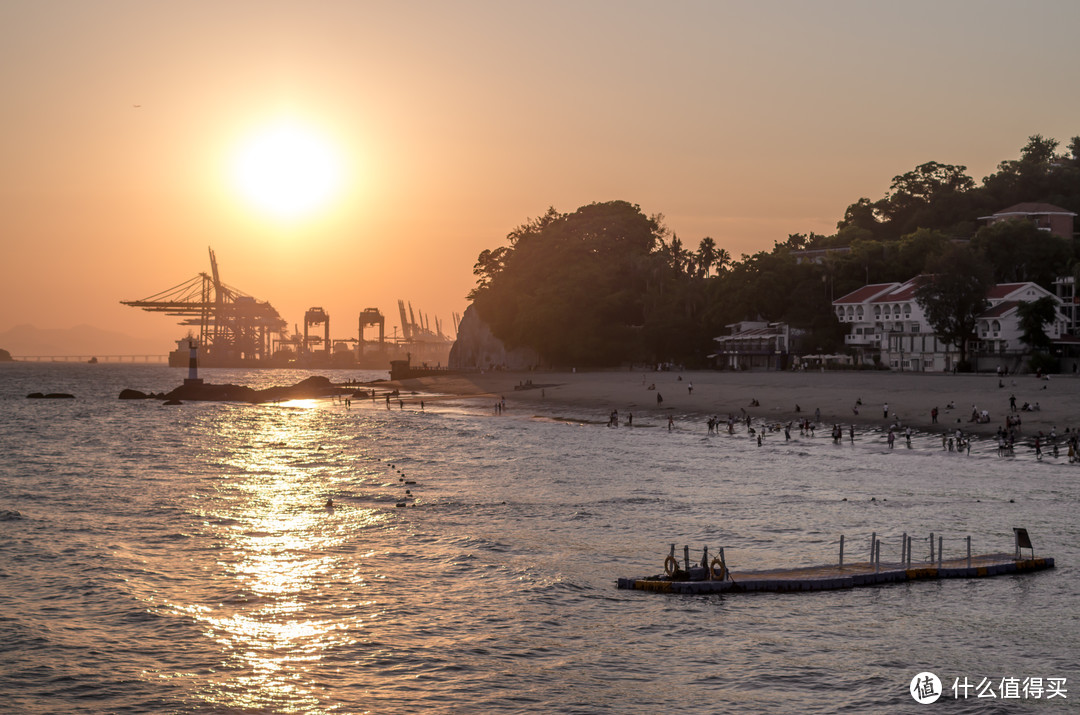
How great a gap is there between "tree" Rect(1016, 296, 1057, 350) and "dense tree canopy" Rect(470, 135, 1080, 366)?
191 inches

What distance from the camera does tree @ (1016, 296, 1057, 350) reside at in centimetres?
7956

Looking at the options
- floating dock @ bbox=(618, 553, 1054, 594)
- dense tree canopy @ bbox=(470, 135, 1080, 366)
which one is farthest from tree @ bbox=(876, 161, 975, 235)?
floating dock @ bbox=(618, 553, 1054, 594)

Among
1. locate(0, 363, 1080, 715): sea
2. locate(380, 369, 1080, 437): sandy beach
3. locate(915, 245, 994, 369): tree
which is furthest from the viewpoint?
locate(915, 245, 994, 369): tree

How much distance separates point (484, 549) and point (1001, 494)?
64.8 ft

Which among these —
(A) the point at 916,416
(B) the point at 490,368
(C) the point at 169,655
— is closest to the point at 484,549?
(C) the point at 169,655

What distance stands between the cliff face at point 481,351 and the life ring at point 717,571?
12154 centimetres

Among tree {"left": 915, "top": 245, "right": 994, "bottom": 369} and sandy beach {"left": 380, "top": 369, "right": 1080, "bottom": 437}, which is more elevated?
tree {"left": 915, "top": 245, "right": 994, "bottom": 369}

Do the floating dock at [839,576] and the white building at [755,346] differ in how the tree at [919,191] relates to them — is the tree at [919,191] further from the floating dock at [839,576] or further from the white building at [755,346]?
the floating dock at [839,576]

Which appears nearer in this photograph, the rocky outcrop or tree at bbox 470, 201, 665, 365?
the rocky outcrop

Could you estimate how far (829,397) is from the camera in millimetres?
67500

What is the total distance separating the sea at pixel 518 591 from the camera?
51.6 ft

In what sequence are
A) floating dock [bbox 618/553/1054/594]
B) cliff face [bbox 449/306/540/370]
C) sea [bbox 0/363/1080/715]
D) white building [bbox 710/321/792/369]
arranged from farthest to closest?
cliff face [bbox 449/306/540/370]
white building [bbox 710/321/792/369]
floating dock [bbox 618/553/1054/594]
sea [bbox 0/363/1080/715]

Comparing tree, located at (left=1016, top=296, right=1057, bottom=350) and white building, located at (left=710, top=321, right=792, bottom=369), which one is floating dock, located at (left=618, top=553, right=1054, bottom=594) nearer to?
tree, located at (left=1016, top=296, right=1057, bottom=350)

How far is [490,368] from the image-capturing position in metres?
152
